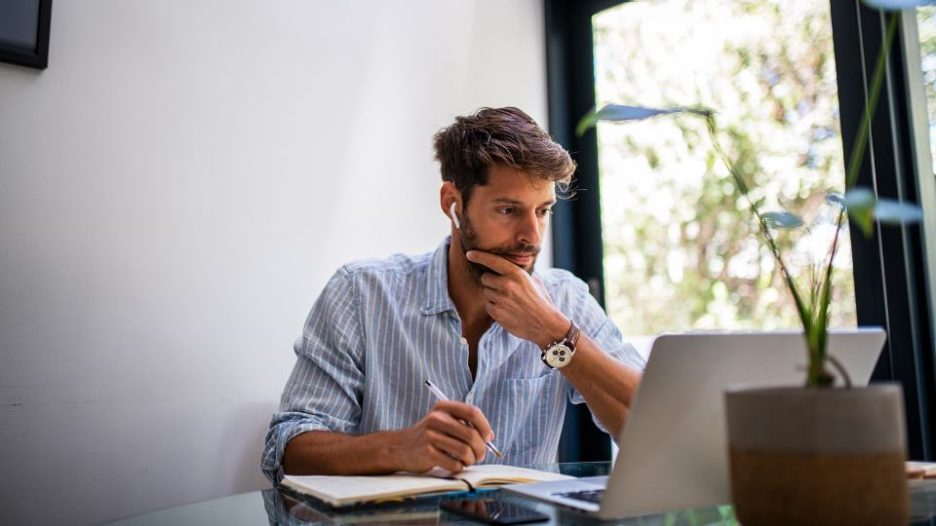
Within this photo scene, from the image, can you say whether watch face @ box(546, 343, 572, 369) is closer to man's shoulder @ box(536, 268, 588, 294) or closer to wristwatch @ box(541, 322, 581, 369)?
wristwatch @ box(541, 322, 581, 369)

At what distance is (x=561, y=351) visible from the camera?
1413mm

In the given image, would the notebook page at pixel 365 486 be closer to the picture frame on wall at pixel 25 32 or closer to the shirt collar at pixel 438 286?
the shirt collar at pixel 438 286

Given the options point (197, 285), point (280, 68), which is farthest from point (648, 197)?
point (197, 285)

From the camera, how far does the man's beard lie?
5.29 ft

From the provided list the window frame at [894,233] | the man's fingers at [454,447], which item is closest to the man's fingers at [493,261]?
the man's fingers at [454,447]

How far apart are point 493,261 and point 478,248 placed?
0.17 ft

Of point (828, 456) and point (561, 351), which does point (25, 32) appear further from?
point (828, 456)

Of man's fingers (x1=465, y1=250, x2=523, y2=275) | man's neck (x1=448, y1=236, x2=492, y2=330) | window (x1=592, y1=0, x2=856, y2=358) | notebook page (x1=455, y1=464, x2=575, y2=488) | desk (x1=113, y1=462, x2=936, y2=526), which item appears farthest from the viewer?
window (x1=592, y1=0, x2=856, y2=358)

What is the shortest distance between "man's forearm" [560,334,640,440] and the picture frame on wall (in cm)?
119

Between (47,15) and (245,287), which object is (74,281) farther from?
(47,15)

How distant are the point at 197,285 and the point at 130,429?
33cm

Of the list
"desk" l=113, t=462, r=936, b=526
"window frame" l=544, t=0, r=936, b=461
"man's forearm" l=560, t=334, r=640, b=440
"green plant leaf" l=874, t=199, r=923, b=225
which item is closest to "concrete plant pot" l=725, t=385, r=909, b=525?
"green plant leaf" l=874, t=199, r=923, b=225

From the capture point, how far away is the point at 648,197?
2.65m

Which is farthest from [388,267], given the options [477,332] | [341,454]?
[341,454]
